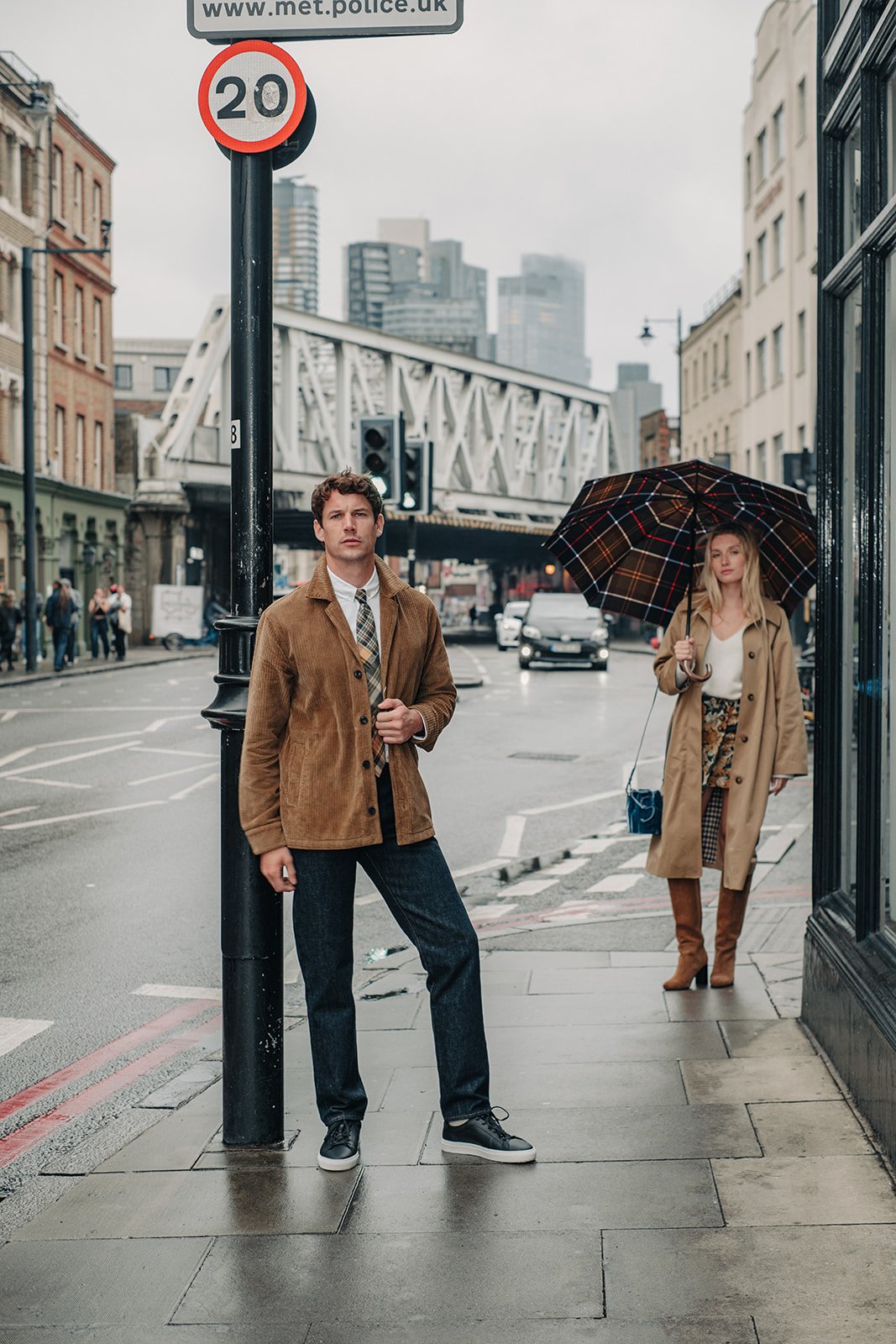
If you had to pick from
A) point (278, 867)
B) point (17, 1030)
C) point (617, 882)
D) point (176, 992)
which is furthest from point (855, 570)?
point (617, 882)

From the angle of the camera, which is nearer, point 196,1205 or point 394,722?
point 196,1205

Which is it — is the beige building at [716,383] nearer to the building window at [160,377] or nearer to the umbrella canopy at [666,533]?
the building window at [160,377]

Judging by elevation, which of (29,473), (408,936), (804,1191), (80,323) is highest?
(80,323)

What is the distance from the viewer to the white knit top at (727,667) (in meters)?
5.93

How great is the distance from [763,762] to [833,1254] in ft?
8.86

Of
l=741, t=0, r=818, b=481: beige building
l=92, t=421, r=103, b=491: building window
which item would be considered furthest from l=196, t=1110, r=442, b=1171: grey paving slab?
l=92, t=421, r=103, b=491: building window

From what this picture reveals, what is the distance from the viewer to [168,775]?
46.4 ft

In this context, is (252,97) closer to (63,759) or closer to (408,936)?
(408,936)

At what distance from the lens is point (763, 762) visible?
591cm

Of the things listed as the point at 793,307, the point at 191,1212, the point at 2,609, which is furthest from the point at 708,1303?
the point at 793,307

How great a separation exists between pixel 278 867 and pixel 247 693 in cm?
52

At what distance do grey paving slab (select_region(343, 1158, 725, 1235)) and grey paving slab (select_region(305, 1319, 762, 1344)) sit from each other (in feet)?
1.68

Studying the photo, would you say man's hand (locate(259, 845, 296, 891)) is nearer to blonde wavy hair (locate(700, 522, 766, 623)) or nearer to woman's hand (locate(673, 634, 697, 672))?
woman's hand (locate(673, 634, 697, 672))

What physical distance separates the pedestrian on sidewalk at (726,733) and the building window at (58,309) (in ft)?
132
